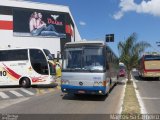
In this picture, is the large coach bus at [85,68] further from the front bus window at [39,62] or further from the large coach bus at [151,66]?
the large coach bus at [151,66]

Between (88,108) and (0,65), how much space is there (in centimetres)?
1392

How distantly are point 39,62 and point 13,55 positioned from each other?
7.48 feet

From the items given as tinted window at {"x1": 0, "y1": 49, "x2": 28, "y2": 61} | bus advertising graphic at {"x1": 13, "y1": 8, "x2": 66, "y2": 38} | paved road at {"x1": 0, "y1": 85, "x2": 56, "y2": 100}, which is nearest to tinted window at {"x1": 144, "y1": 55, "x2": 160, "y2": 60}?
tinted window at {"x1": 0, "y1": 49, "x2": 28, "y2": 61}

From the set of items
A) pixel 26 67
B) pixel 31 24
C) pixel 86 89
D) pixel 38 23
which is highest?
pixel 38 23

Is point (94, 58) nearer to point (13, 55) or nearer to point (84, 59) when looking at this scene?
point (84, 59)

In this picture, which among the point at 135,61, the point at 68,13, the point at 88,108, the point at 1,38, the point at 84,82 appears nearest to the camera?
the point at 88,108

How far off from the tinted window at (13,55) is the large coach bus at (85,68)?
964cm

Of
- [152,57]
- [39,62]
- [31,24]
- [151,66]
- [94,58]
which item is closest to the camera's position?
[94,58]

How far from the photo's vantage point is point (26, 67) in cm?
2511

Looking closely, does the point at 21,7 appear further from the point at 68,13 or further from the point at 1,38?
the point at 68,13

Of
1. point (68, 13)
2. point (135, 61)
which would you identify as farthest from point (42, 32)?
point (135, 61)

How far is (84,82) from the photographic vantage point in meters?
15.6

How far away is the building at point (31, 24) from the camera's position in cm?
6028

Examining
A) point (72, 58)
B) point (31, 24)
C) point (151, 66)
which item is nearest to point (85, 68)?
point (72, 58)
